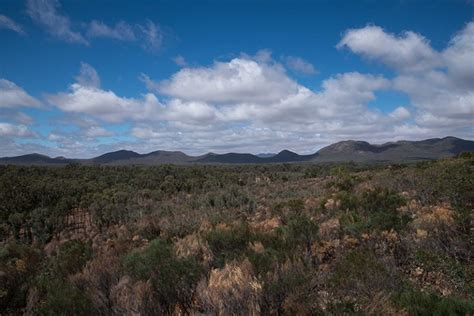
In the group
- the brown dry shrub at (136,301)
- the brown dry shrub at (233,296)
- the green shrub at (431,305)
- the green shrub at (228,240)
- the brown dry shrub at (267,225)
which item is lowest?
the brown dry shrub at (267,225)

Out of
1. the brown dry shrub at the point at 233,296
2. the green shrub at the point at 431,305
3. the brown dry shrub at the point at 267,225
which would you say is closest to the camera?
the green shrub at the point at 431,305

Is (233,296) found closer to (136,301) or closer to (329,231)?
(136,301)

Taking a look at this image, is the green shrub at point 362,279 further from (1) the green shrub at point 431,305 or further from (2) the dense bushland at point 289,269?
(1) the green shrub at point 431,305

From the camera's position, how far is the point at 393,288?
686 centimetres

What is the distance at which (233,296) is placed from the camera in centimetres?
702

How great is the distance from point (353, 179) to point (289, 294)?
4128 cm

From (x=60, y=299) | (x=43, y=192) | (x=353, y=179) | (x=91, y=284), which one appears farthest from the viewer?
(x=43, y=192)

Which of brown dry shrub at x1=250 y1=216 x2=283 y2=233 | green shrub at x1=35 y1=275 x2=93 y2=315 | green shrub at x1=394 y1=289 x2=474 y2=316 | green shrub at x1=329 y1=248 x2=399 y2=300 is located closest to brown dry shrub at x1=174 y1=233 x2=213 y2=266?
brown dry shrub at x1=250 y1=216 x2=283 y2=233

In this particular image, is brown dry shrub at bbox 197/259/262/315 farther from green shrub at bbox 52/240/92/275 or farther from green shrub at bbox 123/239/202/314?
green shrub at bbox 52/240/92/275

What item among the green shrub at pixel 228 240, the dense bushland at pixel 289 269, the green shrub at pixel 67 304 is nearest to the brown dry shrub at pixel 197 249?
the dense bushland at pixel 289 269

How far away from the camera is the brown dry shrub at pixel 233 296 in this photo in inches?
267

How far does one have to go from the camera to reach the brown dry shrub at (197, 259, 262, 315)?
6785 mm

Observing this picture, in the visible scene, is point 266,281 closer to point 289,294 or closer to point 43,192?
point 289,294

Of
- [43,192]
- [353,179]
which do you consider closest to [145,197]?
[43,192]
